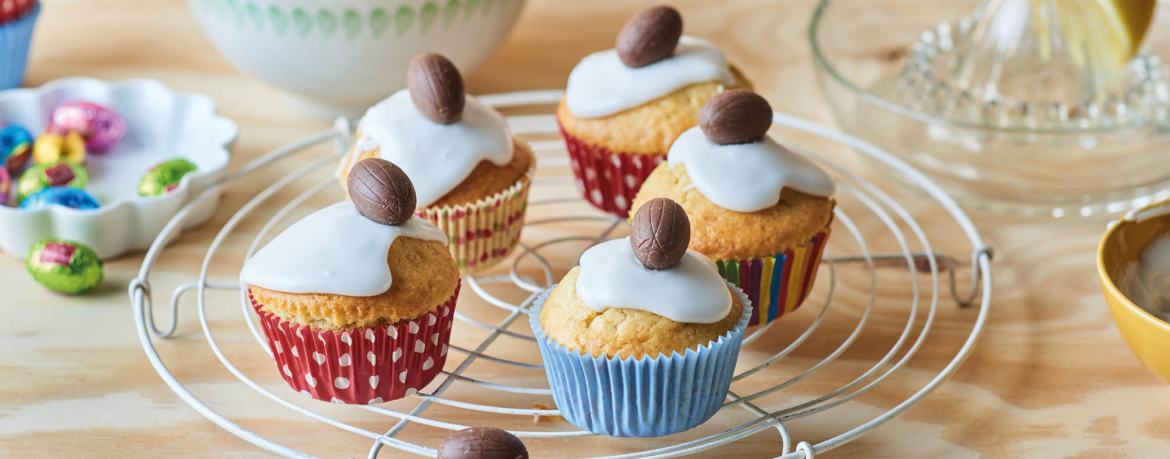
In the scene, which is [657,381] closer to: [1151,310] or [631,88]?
[631,88]

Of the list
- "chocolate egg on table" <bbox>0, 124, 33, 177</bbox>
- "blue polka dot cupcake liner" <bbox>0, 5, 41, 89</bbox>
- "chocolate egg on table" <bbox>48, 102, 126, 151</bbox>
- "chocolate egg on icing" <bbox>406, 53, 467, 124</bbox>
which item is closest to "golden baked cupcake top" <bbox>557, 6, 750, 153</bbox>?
"chocolate egg on icing" <bbox>406, 53, 467, 124</bbox>

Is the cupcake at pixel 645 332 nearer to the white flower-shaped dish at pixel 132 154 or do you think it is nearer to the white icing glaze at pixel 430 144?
the white icing glaze at pixel 430 144

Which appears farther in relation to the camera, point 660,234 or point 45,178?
point 45,178

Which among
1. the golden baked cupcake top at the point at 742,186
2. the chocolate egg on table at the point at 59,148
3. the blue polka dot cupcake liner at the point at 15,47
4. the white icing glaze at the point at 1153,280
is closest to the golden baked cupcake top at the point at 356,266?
the golden baked cupcake top at the point at 742,186

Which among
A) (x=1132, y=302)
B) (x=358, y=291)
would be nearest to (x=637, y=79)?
(x=358, y=291)

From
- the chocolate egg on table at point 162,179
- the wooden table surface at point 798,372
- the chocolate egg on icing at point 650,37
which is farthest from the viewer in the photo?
the chocolate egg on table at point 162,179

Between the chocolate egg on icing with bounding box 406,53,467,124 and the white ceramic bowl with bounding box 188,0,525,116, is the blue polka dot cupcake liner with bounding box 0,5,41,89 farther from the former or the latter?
the chocolate egg on icing with bounding box 406,53,467,124

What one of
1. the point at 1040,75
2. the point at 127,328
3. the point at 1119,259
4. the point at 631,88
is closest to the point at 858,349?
the point at 1119,259

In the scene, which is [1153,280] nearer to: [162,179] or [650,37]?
[650,37]
